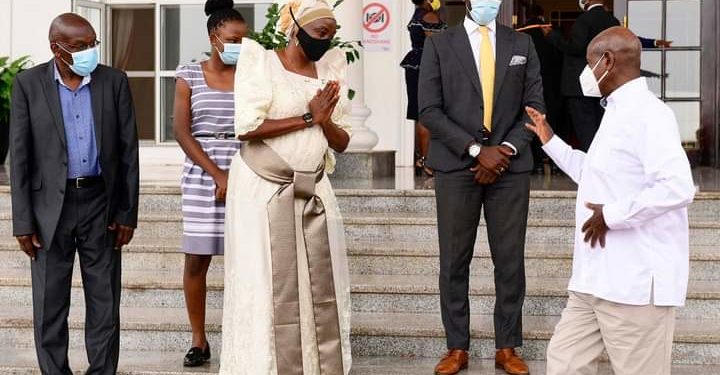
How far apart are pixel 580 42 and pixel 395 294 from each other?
10.0 feet

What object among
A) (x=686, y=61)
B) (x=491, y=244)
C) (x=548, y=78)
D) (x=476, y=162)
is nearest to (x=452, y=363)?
(x=491, y=244)

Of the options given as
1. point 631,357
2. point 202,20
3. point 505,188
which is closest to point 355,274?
point 505,188

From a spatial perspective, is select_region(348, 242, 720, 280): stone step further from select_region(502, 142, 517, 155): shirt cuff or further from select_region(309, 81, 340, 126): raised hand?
select_region(309, 81, 340, 126): raised hand

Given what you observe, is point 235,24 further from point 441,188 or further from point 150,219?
point 150,219

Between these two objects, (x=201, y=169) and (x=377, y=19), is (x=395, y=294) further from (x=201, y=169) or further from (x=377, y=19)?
(x=377, y=19)

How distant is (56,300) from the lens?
199 inches

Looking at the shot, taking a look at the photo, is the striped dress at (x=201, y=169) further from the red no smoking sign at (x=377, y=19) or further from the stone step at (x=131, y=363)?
the red no smoking sign at (x=377, y=19)

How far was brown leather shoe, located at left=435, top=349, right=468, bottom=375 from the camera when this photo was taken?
5.41 metres

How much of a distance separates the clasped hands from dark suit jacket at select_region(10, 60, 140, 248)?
1.69 meters

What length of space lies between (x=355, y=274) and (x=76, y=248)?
79.2 inches

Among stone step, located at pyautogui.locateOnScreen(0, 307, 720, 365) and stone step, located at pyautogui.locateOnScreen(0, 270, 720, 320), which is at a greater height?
stone step, located at pyautogui.locateOnScreen(0, 270, 720, 320)

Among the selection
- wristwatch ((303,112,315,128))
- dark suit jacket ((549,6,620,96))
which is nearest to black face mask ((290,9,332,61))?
wristwatch ((303,112,315,128))

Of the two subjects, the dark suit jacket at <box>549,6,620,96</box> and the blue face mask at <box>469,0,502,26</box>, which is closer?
the blue face mask at <box>469,0,502,26</box>

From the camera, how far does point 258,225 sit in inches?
189
